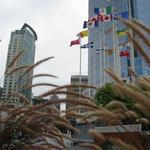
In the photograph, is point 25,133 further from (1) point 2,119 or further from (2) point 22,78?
(2) point 22,78

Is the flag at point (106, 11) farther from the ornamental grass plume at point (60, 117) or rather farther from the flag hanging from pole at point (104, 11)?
the ornamental grass plume at point (60, 117)

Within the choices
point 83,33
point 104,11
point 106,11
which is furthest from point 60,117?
point 83,33

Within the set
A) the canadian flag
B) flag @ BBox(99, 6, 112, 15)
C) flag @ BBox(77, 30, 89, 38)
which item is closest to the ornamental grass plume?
the canadian flag

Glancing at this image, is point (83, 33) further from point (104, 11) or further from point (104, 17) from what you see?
point (104, 17)

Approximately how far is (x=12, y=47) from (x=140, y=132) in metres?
3.94

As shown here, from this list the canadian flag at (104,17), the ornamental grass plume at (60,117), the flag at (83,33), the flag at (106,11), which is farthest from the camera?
the flag at (83,33)

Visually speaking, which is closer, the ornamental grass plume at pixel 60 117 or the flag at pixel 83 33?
the ornamental grass plume at pixel 60 117

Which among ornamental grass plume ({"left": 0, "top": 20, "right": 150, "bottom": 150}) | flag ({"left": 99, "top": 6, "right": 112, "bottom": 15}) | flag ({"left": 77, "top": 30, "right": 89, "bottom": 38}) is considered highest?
flag ({"left": 99, "top": 6, "right": 112, "bottom": 15})

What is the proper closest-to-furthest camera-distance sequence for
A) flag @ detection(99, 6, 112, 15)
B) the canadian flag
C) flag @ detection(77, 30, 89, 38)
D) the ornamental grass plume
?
the ornamental grass plume, the canadian flag, flag @ detection(99, 6, 112, 15), flag @ detection(77, 30, 89, 38)

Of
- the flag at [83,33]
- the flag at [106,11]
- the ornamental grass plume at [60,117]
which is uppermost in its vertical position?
the flag at [106,11]

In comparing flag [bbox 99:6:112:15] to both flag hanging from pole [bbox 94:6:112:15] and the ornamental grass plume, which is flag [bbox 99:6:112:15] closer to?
flag hanging from pole [bbox 94:6:112:15]

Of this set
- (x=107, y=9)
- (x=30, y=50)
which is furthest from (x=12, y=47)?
(x=107, y=9)

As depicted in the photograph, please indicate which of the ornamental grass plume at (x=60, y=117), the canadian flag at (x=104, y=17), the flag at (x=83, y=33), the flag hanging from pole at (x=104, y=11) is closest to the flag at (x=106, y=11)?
the flag hanging from pole at (x=104, y=11)

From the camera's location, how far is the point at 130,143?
3.81 metres
